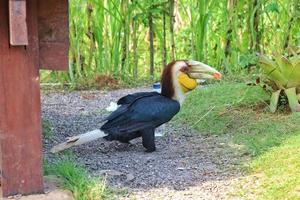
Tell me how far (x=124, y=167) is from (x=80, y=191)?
24.5 inches

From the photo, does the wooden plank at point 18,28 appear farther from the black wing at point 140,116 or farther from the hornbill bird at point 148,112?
the black wing at point 140,116

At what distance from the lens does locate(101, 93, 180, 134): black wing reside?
362 cm

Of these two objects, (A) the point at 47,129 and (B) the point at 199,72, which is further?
(A) the point at 47,129

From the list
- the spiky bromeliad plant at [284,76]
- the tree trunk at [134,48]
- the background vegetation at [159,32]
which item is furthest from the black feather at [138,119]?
the tree trunk at [134,48]

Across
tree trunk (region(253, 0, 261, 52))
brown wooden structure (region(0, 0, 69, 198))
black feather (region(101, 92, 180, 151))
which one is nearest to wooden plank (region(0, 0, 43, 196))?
brown wooden structure (region(0, 0, 69, 198))

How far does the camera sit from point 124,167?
327 cm

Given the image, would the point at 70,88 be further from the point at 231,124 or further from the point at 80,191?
the point at 80,191

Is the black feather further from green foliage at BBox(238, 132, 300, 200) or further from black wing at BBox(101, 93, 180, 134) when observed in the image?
green foliage at BBox(238, 132, 300, 200)

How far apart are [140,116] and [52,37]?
3.72 ft

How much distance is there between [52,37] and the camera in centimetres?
260

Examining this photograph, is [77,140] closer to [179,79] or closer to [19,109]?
[179,79]

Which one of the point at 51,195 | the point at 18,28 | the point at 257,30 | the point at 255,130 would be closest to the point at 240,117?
the point at 255,130

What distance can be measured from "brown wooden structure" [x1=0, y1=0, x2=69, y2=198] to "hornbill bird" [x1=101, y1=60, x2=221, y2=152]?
108 centimetres

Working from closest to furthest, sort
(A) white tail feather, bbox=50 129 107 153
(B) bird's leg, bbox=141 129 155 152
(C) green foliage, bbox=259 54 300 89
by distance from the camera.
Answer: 1. (A) white tail feather, bbox=50 129 107 153
2. (B) bird's leg, bbox=141 129 155 152
3. (C) green foliage, bbox=259 54 300 89
